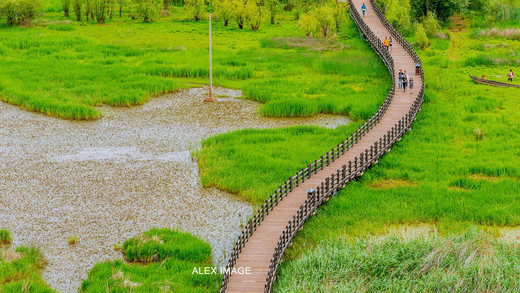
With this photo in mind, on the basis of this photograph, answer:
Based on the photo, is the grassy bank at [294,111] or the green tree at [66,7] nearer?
the grassy bank at [294,111]

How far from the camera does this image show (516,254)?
30.0 meters

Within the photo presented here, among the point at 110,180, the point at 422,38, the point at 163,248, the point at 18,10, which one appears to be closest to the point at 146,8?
the point at 18,10

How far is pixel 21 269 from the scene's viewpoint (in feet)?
98.0

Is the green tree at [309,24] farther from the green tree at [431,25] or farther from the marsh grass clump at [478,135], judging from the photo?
the marsh grass clump at [478,135]

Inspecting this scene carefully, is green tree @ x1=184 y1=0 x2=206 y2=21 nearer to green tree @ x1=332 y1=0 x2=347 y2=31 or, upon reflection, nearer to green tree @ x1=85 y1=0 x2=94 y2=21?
green tree @ x1=85 y1=0 x2=94 y2=21

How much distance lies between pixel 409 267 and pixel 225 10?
180ft

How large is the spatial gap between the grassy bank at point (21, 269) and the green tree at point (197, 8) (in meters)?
52.6

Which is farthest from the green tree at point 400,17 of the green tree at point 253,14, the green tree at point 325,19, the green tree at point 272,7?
the green tree at point 272,7

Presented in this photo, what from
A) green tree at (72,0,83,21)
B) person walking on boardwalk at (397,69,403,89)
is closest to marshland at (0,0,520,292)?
person walking on boardwalk at (397,69,403,89)

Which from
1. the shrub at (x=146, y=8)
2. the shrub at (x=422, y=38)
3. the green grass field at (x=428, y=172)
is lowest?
the green grass field at (x=428, y=172)

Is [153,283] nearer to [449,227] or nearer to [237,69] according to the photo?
[449,227]

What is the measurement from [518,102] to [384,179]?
17.1 m

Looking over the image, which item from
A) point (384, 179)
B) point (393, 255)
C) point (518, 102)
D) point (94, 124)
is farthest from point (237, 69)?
point (393, 255)

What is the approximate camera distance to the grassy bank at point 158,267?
92.3ft
